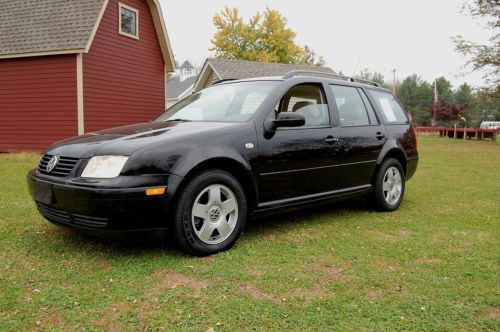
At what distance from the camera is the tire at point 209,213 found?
3.46m

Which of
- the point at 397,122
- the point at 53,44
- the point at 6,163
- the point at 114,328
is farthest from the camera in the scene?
the point at 53,44

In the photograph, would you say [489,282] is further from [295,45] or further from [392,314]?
[295,45]

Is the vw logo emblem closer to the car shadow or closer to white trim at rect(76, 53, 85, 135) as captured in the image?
the car shadow

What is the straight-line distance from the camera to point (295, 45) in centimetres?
4194

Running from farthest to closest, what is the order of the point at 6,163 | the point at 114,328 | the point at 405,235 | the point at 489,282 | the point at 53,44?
the point at 53,44 < the point at 6,163 < the point at 405,235 < the point at 489,282 < the point at 114,328

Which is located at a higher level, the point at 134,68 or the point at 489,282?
the point at 134,68

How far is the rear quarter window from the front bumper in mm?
3320

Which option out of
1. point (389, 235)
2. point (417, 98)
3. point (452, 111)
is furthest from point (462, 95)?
point (389, 235)

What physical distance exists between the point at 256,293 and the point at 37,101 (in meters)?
12.8

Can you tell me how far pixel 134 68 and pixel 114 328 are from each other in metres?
14.0

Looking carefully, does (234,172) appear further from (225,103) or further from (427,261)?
(427,261)

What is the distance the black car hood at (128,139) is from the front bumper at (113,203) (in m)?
0.26

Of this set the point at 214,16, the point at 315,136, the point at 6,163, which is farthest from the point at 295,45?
the point at 315,136

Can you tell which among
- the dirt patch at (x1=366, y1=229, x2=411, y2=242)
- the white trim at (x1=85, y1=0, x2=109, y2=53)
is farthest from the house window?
the dirt patch at (x1=366, y1=229, x2=411, y2=242)
